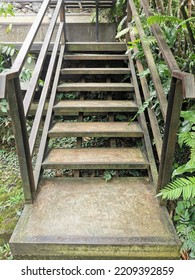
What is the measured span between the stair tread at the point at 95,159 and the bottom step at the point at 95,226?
0.59 ft

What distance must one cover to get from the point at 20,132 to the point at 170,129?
37.4 inches

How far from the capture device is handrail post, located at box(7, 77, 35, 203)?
1406mm

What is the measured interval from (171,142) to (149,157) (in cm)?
54

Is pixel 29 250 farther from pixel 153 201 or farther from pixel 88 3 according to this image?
pixel 88 3

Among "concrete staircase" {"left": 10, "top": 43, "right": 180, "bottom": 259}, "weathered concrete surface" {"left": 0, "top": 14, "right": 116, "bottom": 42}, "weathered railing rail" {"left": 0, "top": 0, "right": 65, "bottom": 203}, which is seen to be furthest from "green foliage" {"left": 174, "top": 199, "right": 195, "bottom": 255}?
"weathered concrete surface" {"left": 0, "top": 14, "right": 116, "bottom": 42}

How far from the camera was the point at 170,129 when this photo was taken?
1457 mm

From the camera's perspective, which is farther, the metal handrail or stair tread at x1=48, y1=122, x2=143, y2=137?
stair tread at x1=48, y1=122, x2=143, y2=137

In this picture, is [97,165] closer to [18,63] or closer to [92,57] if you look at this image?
[18,63]

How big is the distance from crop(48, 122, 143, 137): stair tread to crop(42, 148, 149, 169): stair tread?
149 millimetres

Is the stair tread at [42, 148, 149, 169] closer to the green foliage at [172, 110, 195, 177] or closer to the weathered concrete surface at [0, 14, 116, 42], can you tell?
the green foliage at [172, 110, 195, 177]

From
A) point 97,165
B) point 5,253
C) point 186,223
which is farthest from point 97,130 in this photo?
point 5,253

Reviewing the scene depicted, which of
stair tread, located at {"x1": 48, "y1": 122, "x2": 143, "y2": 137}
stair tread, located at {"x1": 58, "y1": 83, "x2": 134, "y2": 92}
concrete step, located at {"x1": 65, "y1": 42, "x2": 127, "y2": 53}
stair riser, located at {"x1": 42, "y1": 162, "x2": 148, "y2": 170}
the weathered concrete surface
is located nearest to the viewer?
stair riser, located at {"x1": 42, "y1": 162, "x2": 148, "y2": 170}

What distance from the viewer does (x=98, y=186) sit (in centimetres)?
194
